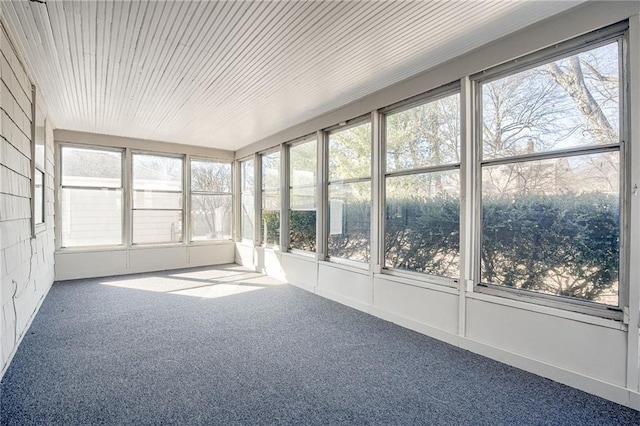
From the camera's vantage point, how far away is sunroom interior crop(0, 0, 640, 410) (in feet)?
8.27

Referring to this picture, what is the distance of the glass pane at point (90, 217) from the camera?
636 cm

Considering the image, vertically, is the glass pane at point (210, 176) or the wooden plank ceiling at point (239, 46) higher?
the wooden plank ceiling at point (239, 46)

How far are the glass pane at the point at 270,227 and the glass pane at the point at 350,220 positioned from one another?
1.73 m

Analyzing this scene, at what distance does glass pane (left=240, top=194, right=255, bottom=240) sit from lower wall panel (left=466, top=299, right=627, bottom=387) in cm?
536

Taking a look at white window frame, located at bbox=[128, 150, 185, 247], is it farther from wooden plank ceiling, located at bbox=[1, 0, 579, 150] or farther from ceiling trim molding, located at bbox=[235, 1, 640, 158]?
ceiling trim molding, located at bbox=[235, 1, 640, 158]

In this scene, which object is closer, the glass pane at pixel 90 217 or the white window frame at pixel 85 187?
the white window frame at pixel 85 187

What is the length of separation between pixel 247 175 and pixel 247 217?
99 cm

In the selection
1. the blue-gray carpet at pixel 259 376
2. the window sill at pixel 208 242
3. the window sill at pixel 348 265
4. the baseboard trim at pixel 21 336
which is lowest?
the blue-gray carpet at pixel 259 376

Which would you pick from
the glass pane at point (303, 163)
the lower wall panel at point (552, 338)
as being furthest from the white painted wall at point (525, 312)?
the glass pane at point (303, 163)

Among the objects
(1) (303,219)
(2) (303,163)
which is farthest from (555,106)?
(1) (303,219)

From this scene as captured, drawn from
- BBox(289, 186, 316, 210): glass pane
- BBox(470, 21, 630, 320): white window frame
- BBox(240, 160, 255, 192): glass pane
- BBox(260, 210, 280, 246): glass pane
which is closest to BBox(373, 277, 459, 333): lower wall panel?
BBox(470, 21, 630, 320): white window frame

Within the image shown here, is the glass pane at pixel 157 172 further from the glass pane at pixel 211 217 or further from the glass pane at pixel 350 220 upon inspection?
the glass pane at pixel 350 220

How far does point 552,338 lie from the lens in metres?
2.69

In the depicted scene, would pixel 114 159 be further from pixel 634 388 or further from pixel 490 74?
pixel 634 388
